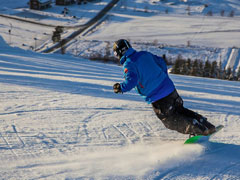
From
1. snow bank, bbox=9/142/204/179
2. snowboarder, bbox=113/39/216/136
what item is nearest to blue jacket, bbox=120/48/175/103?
snowboarder, bbox=113/39/216/136

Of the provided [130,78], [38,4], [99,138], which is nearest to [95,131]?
[99,138]

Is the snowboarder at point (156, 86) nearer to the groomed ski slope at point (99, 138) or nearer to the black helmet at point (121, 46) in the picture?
the black helmet at point (121, 46)

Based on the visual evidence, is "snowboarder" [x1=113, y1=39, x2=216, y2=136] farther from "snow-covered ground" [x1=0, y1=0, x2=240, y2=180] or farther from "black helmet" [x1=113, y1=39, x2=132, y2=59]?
"snow-covered ground" [x1=0, y1=0, x2=240, y2=180]

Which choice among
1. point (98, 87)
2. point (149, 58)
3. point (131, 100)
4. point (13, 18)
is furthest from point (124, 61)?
point (13, 18)

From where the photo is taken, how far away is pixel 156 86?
309 cm

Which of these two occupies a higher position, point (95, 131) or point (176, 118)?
point (176, 118)

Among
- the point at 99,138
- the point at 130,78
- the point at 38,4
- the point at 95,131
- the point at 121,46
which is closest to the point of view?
the point at 130,78

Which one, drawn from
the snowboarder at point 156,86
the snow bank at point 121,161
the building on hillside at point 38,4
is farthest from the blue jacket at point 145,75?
the building on hillside at point 38,4

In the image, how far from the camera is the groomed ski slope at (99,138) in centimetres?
253

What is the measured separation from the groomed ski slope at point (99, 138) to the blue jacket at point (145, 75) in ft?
1.92

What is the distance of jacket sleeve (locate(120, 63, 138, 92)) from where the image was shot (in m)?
2.93

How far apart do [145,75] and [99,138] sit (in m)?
0.88

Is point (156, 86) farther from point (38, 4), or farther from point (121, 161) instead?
point (38, 4)

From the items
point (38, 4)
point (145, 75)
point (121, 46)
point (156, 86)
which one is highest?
point (38, 4)
